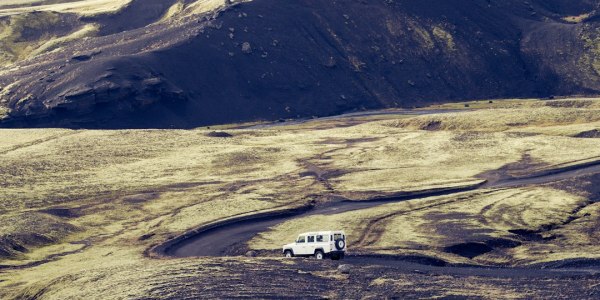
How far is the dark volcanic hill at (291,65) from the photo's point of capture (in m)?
162

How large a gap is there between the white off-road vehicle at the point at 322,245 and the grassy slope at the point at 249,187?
19.0 ft

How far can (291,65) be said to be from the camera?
588ft

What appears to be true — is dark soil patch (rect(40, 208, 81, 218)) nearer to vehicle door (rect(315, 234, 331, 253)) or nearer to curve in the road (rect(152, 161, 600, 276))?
curve in the road (rect(152, 161, 600, 276))

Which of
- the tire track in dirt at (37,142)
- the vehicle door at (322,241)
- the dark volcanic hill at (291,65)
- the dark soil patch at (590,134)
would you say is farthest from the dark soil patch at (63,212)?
the dark volcanic hill at (291,65)

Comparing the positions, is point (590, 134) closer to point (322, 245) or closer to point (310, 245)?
point (310, 245)

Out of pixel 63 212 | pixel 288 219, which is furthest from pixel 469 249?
pixel 63 212

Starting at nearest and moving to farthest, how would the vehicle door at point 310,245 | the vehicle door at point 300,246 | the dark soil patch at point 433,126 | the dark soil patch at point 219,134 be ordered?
the vehicle door at point 310,245 < the vehicle door at point 300,246 < the dark soil patch at point 219,134 < the dark soil patch at point 433,126

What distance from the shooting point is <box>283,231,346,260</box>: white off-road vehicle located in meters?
61.2

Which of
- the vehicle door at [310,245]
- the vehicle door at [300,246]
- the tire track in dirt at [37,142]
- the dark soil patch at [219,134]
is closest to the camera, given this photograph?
the vehicle door at [310,245]

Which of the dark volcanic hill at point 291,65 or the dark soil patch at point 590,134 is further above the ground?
the dark volcanic hill at point 291,65

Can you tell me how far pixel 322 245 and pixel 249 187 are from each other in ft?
120

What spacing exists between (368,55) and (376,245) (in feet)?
400

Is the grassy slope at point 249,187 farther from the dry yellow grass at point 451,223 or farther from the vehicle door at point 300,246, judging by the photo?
the vehicle door at point 300,246

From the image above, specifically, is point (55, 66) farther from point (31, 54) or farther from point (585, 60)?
point (585, 60)
